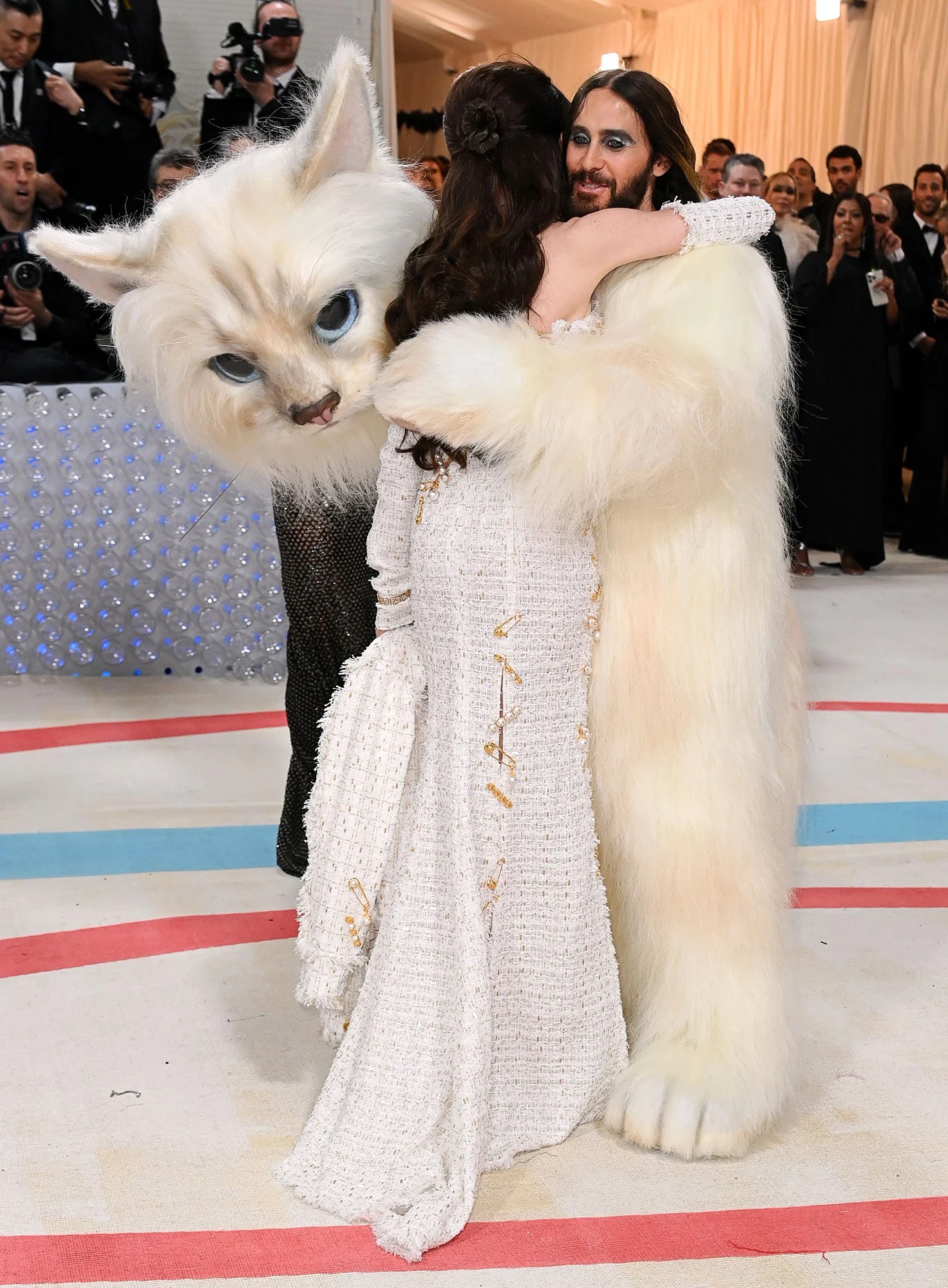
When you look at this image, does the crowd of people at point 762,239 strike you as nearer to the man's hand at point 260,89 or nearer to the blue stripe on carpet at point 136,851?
the man's hand at point 260,89

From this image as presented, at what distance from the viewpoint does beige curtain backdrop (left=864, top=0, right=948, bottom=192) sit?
7641mm

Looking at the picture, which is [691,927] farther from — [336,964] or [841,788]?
[841,788]

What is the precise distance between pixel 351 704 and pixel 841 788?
173 cm

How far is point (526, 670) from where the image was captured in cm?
167

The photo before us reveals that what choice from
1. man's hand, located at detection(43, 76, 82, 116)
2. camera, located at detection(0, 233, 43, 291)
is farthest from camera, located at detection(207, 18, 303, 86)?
camera, located at detection(0, 233, 43, 291)

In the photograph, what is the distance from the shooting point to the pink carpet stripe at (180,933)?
2342 millimetres

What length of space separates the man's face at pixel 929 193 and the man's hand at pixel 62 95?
3949 mm

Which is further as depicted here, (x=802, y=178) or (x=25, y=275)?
(x=802, y=178)

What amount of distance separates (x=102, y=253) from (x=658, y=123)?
68cm

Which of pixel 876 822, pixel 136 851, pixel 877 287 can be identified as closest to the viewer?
pixel 136 851

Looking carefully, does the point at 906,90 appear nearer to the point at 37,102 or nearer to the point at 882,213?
the point at 882,213

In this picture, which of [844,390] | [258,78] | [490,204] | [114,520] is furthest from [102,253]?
[844,390]

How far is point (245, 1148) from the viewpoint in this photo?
1771 millimetres

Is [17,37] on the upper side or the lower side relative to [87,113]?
upper
